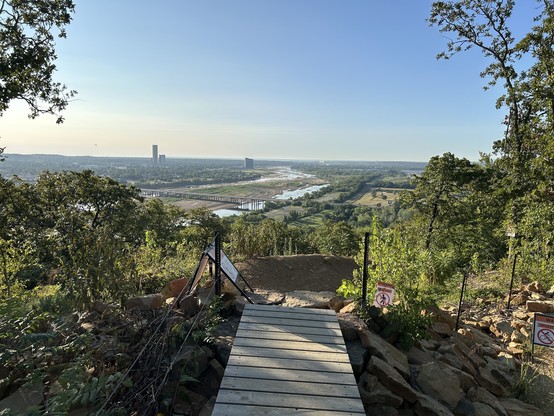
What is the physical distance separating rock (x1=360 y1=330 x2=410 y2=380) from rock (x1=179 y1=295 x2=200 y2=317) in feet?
6.12

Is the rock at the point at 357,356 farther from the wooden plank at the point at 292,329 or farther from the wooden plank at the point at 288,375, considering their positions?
the wooden plank at the point at 288,375

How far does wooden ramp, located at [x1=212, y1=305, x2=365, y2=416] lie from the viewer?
2436 millimetres

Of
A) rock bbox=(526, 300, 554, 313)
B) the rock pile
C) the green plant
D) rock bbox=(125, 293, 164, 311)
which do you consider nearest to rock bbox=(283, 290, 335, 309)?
the rock pile

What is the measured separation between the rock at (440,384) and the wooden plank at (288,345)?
963mm

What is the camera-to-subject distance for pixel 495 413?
135 inches

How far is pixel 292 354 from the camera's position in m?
3.15

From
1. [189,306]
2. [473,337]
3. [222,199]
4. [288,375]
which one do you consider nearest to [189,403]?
[288,375]

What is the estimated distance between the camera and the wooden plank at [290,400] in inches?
96.0

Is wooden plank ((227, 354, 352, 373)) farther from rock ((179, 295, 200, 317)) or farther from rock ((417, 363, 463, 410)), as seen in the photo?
rock ((417, 363, 463, 410))

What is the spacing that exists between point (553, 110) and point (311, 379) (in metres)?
12.9

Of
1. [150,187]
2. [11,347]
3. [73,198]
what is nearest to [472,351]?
[11,347]

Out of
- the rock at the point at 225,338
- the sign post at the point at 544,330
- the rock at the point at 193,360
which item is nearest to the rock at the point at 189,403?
the rock at the point at 193,360

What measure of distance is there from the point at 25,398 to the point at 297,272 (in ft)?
26.7

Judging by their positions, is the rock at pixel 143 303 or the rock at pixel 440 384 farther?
the rock at pixel 143 303
